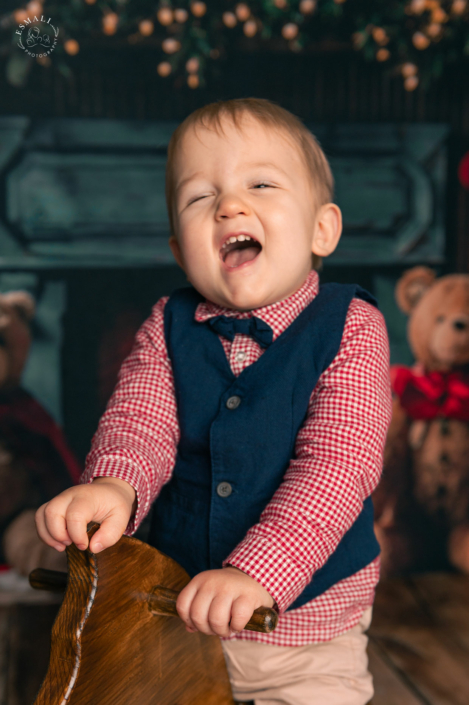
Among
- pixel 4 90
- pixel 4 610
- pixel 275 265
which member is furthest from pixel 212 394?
pixel 4 90

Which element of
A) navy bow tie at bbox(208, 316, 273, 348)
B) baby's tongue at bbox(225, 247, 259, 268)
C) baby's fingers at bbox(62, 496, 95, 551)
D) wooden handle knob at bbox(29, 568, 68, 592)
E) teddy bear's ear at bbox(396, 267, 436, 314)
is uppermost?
baby's tongue at bbox(225, 247, 259, 268)

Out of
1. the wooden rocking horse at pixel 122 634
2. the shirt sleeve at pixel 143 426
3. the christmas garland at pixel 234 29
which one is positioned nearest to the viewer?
the wooden rocking horse at pixel 122 634

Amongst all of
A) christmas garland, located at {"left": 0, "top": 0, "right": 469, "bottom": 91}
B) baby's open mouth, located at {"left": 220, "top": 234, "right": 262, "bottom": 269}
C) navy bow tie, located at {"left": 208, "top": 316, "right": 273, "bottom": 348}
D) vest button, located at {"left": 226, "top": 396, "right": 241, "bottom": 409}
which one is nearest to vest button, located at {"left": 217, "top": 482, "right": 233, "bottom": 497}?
vest button, located at {"left": 226, "top": 396, "right": 241, "bottom": 409}

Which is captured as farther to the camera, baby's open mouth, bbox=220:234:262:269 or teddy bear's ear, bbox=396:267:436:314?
teddy bear's ear, bbox=396:267:436:314

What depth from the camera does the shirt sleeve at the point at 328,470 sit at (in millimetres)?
769

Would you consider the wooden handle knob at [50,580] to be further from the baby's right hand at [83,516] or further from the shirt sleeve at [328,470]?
the shirt sleeve at [328,470]

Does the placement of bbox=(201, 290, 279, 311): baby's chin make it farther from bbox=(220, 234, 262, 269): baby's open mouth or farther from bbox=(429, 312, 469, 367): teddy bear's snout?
bbox=(429, 312, 469, 367): teddy bear's snout

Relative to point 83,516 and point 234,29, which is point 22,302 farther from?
point 83,516

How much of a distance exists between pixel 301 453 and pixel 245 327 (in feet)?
0.72

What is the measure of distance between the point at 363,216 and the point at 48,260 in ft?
2.84

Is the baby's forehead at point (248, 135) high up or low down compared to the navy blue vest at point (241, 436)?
up

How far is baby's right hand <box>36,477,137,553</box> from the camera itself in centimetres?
67

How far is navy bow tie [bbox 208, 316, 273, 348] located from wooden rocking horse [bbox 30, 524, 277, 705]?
0.37 metres

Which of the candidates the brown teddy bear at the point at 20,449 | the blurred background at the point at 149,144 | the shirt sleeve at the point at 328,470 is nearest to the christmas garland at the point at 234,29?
the blurred background at the point at 149,144
